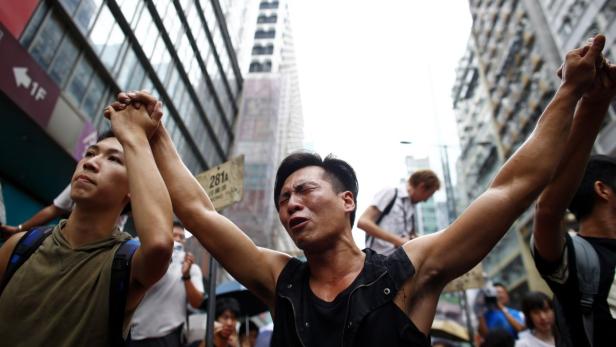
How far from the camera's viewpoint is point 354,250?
2.04 metres

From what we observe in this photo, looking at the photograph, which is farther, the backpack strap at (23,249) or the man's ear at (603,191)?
the man's ear at (603,191)

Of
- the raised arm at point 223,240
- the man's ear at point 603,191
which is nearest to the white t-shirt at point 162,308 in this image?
the raised arm at point 223,240

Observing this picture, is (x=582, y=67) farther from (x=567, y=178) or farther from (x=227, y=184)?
(x=227, y=184)

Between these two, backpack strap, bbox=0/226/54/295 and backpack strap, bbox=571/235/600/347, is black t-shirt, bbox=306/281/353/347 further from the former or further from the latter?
backpack strap, bbox=0/226/54/295

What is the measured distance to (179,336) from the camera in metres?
3.56

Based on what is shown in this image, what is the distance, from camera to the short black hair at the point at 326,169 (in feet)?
7.40

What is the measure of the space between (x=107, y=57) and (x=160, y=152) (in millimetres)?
14553

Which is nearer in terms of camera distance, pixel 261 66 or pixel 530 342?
pixel 530 342

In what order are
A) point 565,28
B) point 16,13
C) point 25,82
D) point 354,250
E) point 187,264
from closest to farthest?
point 354,250, point 187,264, point 25,82, point 16,13, point 565,28

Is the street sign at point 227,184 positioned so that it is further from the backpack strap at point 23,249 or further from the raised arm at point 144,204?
the raised arm at point 144,204

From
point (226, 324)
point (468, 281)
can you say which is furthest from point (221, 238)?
point (468, 281)

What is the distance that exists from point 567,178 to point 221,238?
1.83 m

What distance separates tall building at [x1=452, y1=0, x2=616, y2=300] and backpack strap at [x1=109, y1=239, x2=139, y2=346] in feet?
87.9

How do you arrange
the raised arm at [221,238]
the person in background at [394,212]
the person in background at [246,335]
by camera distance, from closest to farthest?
the raised arm at [221,238] → the person in background at [394,212] → the person in background at [246,335]
